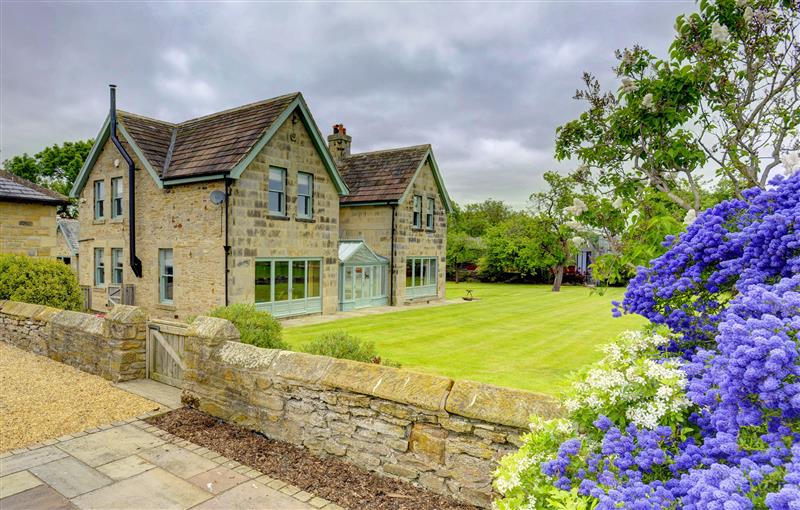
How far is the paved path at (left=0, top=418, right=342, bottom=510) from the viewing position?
4.61 metres

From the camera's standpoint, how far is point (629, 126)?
645 centimetres

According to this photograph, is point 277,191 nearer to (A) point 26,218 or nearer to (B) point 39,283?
(B) point 39,283

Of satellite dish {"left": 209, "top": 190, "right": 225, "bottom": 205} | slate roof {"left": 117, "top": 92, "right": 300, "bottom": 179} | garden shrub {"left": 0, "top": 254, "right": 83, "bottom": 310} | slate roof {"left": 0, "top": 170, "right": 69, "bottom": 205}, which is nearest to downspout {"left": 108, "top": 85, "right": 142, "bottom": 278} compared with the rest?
slate roof {"left": 117, "top": 92, "right": 300, "bottom": 179}

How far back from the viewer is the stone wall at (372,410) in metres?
4.31

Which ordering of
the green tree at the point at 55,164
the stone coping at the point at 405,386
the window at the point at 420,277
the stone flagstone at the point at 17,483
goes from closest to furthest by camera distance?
the stone coping at the point at 405,386 → the stone flagstone at the point at 17,483 → the window at the point at 420,277 → the green tree at the point at 55,164

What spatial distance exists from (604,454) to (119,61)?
20909 mm

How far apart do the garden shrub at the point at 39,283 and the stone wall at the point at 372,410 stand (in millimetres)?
9328

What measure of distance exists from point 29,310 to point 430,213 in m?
19.3

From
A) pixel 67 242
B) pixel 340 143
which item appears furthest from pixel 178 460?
pixel 67 242

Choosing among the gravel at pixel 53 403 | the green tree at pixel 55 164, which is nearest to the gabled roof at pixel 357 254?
the gravel at pixel 53 403

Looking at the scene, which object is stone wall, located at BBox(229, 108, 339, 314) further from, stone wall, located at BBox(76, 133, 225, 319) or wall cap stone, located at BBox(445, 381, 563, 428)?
wall cap stone, located at BBox(445, 381, 563, 428)

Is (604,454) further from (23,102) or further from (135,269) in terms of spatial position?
(23,102)

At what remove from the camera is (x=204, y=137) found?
18734mm

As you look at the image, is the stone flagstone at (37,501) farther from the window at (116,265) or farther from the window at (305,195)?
the window at (116,265)
